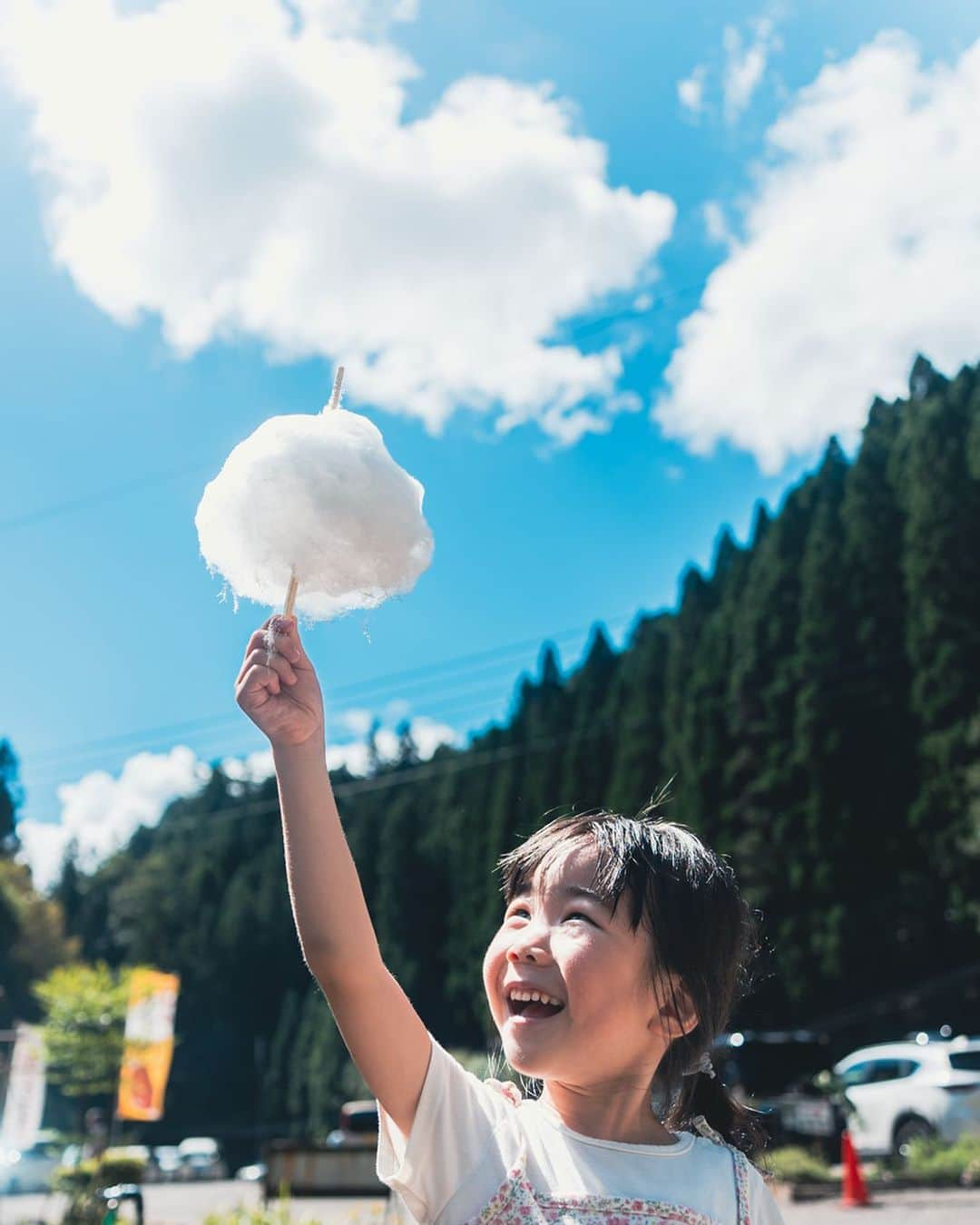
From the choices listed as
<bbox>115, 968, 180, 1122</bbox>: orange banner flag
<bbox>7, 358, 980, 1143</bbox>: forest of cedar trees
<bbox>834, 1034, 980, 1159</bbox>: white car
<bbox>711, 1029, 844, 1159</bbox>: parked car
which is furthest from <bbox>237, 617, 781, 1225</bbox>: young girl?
<bbox>7, 358, 980, 1143</bbox>: forest of cedar trees

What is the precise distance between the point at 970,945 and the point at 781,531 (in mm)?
11448

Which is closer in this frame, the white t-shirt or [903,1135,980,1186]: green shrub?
→ the white t-shirt

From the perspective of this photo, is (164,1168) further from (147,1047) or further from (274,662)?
(274,662)

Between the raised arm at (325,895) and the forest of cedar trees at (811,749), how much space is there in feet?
77.0

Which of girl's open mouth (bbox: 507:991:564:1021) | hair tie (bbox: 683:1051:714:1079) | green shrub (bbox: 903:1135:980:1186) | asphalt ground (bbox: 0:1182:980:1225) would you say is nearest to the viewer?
girl's open mouth (bbox: 507:991:564:1021)

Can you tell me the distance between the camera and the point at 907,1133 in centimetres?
1470

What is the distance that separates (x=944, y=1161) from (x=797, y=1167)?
1.54 metres

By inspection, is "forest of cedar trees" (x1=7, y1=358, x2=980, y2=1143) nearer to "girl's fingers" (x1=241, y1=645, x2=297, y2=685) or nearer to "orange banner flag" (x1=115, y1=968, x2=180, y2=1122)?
"orange banner flag" (x1=115, y1=968, x2=180, y2=1122)

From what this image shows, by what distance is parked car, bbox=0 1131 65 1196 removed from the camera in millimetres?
21047

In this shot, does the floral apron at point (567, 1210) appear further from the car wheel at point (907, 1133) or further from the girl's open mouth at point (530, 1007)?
the car wheel at point (907, 1133)

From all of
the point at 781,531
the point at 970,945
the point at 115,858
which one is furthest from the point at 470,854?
the point at 115,858

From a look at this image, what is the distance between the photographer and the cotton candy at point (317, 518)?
1.93 meters

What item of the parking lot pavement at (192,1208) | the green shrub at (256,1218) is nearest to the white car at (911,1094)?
the parking lot pavement at (192,1208)

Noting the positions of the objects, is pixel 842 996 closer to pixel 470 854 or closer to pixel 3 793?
pixel 470 854
